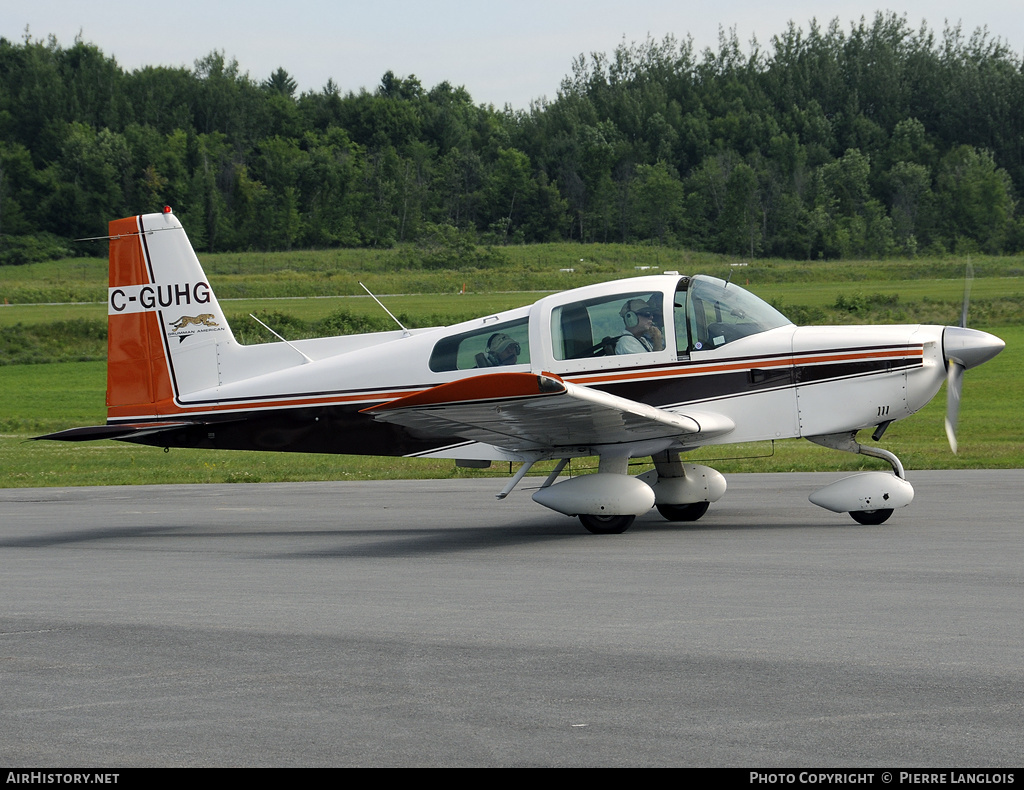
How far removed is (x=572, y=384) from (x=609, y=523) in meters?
1.61

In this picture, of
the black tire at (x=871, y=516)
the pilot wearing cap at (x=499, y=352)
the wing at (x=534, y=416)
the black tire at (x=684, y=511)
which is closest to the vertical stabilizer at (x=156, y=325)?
the wing at (x=534, y=416)

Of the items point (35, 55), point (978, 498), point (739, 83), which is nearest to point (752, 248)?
point (739, 83)

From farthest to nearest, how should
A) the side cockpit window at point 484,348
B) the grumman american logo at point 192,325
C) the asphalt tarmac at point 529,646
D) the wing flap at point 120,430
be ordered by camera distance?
the grumman american logo at point 192,325 < the wing flap at point 120,430 < the side cockpit window at point 484,348 < the asphalt tarmac at point 529,646

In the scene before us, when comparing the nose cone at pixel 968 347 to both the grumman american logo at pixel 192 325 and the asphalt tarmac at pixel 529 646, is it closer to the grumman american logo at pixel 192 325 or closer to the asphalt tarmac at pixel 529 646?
the asphalt tarmac at pixel 529 646

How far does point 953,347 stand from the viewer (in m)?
11.1

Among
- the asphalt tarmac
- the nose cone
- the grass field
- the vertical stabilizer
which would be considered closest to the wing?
the asphalt tarmac

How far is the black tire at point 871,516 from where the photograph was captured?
11167 mm

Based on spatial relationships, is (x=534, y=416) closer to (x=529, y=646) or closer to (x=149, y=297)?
(x=529, y=646)

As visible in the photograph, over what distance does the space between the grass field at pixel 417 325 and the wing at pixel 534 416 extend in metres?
3.13

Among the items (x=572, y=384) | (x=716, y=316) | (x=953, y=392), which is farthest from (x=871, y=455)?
(x=572, y=384)

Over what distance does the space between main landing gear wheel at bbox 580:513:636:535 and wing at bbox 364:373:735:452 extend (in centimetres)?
72

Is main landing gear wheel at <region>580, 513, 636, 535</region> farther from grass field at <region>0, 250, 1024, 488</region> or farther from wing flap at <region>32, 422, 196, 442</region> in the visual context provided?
wing flap at <region>32, 422, 196, 442</region>

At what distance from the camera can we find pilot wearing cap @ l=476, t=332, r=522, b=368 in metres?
11.8
